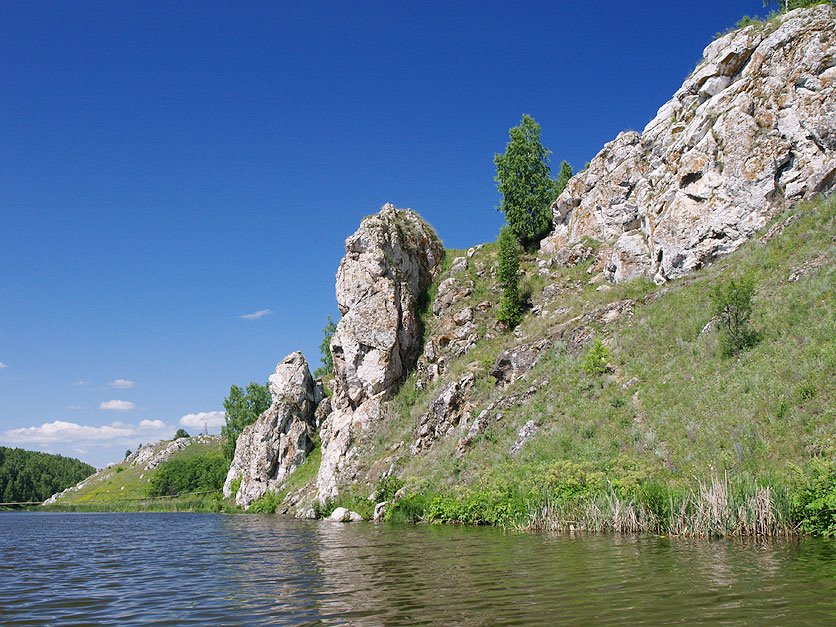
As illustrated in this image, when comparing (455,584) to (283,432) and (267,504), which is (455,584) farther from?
(283,432)

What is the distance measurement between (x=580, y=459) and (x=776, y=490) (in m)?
13.5

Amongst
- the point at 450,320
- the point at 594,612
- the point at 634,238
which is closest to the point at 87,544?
the point at 594,612

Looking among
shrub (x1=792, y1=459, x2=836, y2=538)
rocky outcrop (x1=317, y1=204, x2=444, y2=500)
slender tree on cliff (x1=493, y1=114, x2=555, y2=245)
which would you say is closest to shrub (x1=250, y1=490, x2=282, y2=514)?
rocky outcrop (x1=317, y1=204, x2=444, y2=500)

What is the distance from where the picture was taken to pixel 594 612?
1022 centimetres

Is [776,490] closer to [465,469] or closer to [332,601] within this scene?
[332,601]

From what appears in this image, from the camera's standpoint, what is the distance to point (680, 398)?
106ft

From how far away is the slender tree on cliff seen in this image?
2768 inches

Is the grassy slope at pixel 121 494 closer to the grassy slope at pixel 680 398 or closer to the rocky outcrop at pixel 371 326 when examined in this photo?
the rocky outcrop at pixel 371 326

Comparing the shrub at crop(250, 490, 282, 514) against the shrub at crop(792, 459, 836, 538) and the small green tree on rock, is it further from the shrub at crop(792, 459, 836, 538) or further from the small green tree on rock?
the shrub at crop(792, 459, 836, 538)

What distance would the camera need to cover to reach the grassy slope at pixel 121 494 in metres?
111

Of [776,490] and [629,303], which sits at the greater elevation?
[629,303]

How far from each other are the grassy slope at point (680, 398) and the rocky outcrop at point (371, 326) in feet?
29.0

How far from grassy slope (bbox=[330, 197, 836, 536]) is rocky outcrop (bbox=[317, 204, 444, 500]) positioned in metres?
8.84

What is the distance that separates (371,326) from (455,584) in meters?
48.6
